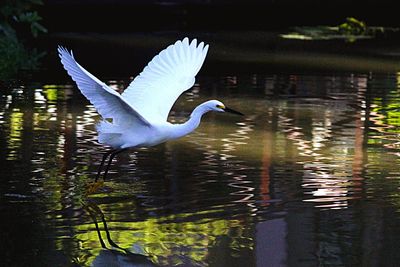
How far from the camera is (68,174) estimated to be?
35.5 feet

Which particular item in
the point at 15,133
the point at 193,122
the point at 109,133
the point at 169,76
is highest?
the point at 169,76

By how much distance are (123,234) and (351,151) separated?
4357mm

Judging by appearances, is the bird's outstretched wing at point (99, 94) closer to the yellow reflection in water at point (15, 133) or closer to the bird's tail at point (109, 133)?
the bird's tail at point (109, 133)

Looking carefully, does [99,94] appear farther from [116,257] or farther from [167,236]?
[116,257]

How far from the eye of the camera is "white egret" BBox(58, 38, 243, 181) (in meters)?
9.16

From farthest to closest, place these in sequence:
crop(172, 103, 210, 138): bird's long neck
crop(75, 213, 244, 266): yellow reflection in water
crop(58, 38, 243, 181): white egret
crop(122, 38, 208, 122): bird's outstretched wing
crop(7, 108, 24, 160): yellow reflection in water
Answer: crop(7, 108, 24, 160): yellow reflection in water < crop(122, 38, 208, 122): bird's outstretched wing < crop(172, 103, 210, 138): bird's long neck < crop(58, 38, 243, 181): white egret < crop(75, 213, 244, 266): yellow reflection in water

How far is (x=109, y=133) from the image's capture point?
32.9ft

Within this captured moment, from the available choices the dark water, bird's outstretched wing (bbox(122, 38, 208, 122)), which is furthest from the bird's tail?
bird's outstretched wing (bbox(122, 38, 208, 122))

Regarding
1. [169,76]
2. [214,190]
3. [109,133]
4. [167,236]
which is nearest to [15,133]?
[169,76]

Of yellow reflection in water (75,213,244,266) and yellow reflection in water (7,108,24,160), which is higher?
yellow reflection in water (75,213,244,266)

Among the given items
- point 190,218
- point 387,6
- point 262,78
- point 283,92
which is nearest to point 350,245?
point 190,218

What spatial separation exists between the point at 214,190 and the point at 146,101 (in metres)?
1.09

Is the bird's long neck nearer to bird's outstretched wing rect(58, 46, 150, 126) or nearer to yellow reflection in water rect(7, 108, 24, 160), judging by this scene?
bird's outstretched wing rect(58, 46, 150, 126)

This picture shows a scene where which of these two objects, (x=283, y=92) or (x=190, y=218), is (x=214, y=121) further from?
(x=190, y=218)
